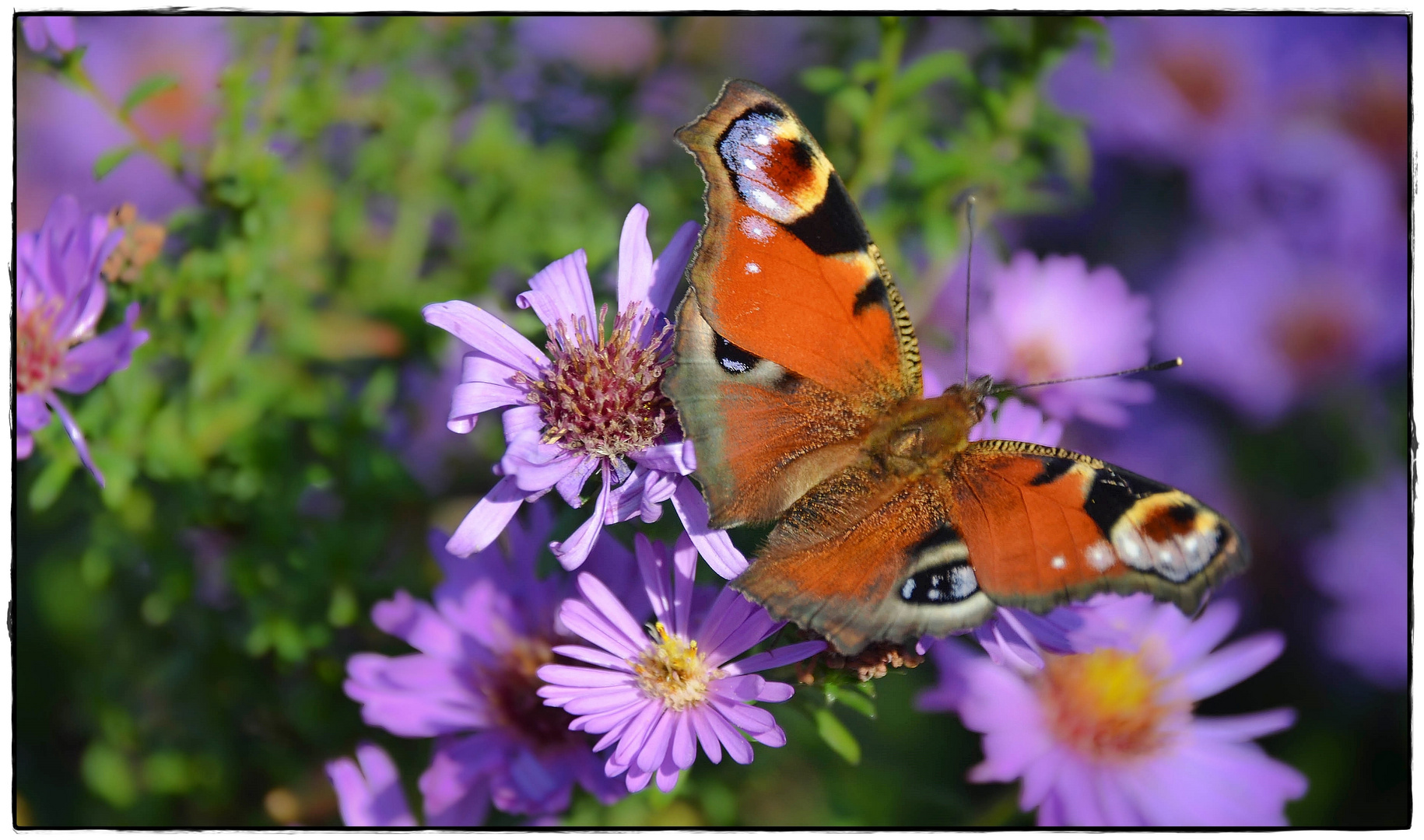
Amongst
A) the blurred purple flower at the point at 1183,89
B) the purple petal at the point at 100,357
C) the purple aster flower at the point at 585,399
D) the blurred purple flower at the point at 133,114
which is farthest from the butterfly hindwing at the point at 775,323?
the blurred purple flower at the point at 1183,89

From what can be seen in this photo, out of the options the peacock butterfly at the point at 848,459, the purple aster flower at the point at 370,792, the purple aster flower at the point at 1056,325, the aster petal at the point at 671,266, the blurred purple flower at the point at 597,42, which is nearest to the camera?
the peacock butterfly at the point at 848,459

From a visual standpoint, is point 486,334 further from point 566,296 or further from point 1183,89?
point 1183,89

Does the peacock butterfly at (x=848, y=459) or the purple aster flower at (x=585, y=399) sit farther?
the purple aster flower at (x=585, y=399)

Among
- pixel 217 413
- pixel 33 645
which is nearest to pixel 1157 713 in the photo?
pixel 217 413

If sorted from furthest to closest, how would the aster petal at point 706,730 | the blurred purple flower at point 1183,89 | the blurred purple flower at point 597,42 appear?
the blurred purple flower at point 1183,89 → the blurred purple flower at point 597,42 → the aster petal at point 706,730

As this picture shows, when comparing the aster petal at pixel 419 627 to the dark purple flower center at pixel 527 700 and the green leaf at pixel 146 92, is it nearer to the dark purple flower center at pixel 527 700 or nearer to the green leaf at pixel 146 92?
the dark purple flower center at pixel 527 700

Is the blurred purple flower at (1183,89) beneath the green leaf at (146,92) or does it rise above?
beneath

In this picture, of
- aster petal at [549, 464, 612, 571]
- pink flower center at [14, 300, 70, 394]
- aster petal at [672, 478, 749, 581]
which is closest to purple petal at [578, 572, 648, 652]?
aster petal at [549, 464, 612, 571]

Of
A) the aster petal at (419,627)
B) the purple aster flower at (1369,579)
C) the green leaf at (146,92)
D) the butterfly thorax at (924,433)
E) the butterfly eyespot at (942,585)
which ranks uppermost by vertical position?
the green leaf at (146,92)
